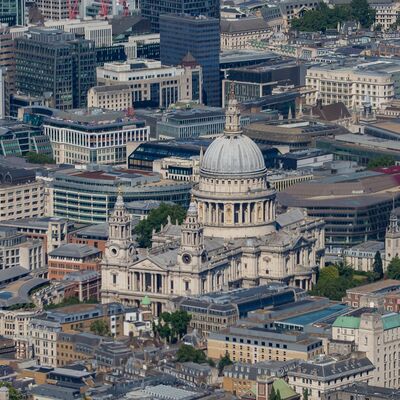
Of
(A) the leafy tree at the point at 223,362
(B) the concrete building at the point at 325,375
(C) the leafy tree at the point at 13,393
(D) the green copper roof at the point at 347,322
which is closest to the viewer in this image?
(C) the leafy tree at the point at 13,393

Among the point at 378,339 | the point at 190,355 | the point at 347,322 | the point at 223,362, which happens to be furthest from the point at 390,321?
the point at 190,355

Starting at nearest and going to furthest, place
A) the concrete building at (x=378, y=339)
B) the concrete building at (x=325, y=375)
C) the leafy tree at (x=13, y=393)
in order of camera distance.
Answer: the leafy tree at (x=13, y=393) < the concrete building at (x=325, y=375) < the concrete building at (x=378, y=339)

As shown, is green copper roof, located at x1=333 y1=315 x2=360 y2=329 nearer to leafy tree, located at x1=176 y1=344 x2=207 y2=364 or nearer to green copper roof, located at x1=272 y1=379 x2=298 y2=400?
leafy tree, located at x1=176 y1=344 x2=207 y2=364

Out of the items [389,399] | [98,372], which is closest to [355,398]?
[389,399]

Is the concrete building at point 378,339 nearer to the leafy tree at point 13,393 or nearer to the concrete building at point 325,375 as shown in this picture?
the concrete building at point 325,375

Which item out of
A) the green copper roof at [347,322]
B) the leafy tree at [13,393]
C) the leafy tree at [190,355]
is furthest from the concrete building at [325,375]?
the leafy tree at [13,393]

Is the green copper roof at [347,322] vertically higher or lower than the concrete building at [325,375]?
higher

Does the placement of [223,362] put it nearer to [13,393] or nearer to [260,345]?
[260,345]
